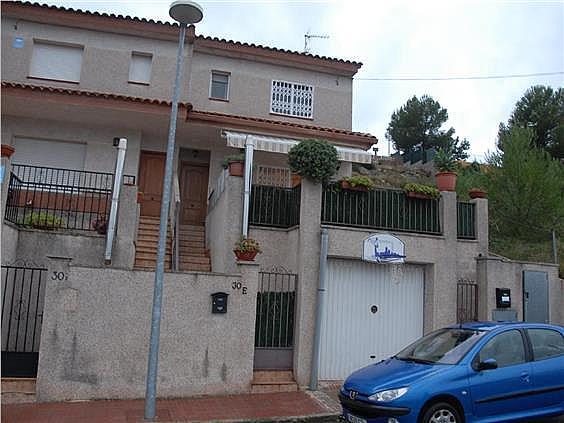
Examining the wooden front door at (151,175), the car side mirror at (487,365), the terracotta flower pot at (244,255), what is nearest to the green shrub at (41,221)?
the terracotta flower pot at (244,255)

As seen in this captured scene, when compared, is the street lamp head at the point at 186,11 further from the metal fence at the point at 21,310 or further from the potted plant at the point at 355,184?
the metal fence at the point at 21,310

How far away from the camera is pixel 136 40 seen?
58.5 feet

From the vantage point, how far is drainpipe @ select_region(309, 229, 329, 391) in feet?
32.7

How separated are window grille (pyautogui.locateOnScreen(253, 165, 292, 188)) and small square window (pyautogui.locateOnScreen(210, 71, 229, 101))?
3507 mm

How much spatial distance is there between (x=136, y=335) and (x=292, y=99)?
12.5 metres

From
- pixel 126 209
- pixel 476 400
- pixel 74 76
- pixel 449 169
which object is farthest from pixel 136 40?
pixel 476 400

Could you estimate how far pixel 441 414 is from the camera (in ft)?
21.4

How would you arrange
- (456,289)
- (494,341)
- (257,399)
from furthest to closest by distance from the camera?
(456,289) < (257,399) < (494,341)

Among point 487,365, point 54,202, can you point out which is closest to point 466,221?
point 487,365

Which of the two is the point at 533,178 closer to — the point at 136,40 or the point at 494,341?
the point at 494,341

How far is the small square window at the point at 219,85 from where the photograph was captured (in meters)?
18.6

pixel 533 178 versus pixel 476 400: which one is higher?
pixel 533 178

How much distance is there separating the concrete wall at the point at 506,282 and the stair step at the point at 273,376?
4.66 metres

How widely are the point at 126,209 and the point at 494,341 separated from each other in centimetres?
816
